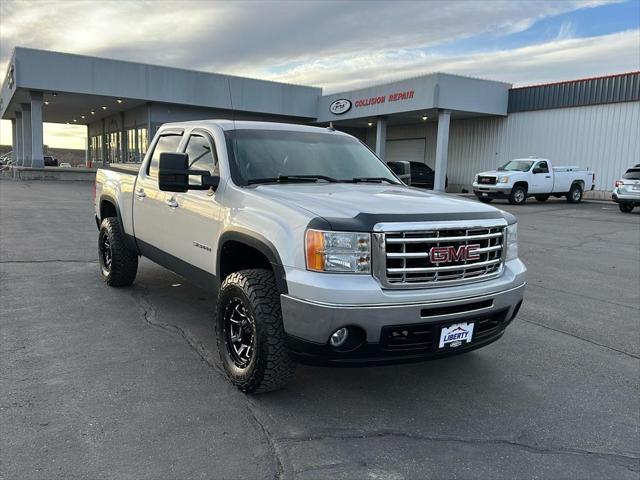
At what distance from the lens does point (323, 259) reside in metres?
3.10

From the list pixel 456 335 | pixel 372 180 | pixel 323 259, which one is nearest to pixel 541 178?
pixel 372 180

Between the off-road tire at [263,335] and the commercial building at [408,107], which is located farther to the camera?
the commercial building at [408,107]

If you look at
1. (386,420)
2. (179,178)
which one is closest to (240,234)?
(179,178)

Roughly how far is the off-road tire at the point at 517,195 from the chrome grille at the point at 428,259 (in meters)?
19.6

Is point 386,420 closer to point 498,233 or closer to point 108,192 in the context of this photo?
point 498,233

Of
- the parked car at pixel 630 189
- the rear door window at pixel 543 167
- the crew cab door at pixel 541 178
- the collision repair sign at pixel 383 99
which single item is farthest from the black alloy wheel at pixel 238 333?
the collision repair sign at pixel 383 99

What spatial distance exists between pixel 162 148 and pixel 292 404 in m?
3.21

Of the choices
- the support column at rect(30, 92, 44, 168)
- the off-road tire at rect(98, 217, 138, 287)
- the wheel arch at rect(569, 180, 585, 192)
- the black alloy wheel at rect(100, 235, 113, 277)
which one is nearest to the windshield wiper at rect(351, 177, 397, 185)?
the off-road tire at rect(98, 217, 138, 287)

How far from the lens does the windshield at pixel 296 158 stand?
4262mm

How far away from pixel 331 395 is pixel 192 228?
1.85 m

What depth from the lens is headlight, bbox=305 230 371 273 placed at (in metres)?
3.10

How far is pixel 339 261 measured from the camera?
310cm

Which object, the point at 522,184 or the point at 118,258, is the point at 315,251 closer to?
the point at 118,258

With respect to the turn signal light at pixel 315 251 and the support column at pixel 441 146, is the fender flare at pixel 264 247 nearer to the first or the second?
the turn signal light at pixel 315 251
